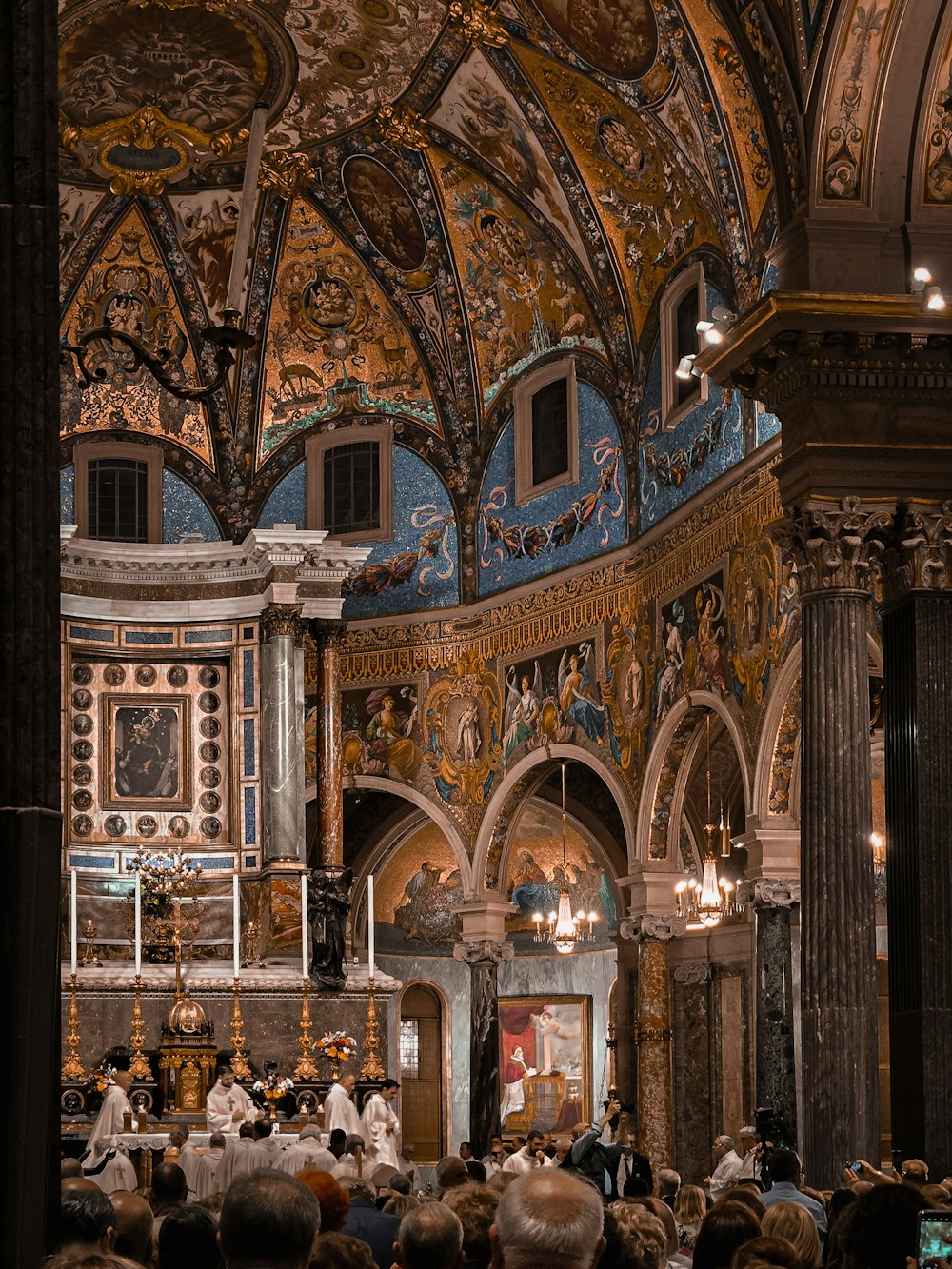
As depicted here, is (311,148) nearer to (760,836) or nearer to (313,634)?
(313,634)

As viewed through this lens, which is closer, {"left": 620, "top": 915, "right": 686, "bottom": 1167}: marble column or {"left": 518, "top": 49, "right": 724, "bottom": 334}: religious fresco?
{"left": 518, "top": 49, "right": 724, "bottom": 334}: religious fresco

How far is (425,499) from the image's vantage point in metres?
28.6

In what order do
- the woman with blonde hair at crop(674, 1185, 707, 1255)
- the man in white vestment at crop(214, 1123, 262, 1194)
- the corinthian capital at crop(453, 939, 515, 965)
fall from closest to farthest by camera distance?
the woman with blonde hair at crop(674, 1185, 707, 1255) → the man in white vestment at crop(214, 1123, 262, 1194) → the corinthian capital at crop(453, 939, 515, 965)

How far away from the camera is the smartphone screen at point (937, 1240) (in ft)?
14.1

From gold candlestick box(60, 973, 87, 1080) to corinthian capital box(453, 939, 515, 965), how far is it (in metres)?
5.66

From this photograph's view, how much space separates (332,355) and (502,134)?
539 cm

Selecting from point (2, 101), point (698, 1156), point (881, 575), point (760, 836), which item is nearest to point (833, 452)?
point (881, 575)

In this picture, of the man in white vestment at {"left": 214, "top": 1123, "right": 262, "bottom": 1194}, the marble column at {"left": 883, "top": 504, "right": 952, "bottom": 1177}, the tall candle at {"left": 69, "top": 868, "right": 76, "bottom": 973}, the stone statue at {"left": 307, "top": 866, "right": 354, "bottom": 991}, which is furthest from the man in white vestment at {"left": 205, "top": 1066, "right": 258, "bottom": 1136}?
the marble column at {"left": 883, "top": 504, "right": 952, "bottom": 1177}

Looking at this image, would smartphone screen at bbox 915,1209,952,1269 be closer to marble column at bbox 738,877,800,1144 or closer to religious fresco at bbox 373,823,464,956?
marble column at bbox 738,877,800,1144

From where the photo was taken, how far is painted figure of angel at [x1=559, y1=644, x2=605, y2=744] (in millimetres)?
25438

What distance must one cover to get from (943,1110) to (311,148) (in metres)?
16.0

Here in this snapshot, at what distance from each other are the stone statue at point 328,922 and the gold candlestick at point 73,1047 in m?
3.03

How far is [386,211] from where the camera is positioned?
88.1ft

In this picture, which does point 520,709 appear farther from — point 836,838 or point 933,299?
point 933,299
